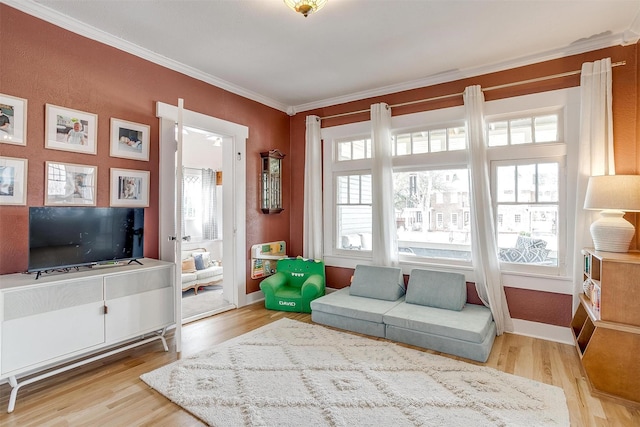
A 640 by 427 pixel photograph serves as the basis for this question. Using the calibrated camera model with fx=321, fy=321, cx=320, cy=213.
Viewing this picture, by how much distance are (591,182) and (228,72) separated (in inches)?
146

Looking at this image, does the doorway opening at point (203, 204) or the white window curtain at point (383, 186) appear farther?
the doorway opening at point (203, 204)

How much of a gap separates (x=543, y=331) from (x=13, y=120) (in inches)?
196

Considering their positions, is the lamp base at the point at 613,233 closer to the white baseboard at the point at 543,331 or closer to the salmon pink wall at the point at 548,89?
the salmon pink wall at the point at 548,89

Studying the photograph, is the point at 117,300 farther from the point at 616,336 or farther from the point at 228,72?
the point at 616,336

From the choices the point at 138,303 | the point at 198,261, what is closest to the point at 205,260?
the point at 198,261

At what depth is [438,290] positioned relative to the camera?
→ 3439mm

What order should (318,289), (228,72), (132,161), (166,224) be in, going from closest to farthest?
(132,161) < (166,224) < (228,72) < (318,289)

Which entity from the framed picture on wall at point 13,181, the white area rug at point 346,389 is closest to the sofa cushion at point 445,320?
the white area rug at point 346,389

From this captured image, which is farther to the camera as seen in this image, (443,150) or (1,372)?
(443,150)

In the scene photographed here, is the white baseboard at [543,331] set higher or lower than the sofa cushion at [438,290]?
lower

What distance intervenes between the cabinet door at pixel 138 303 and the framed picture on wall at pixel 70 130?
3.83ft

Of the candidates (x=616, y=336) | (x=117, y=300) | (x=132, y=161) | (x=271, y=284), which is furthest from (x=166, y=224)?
(x=616, y=336)

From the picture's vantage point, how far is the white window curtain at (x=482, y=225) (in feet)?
10.9

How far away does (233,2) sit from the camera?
2.43m
